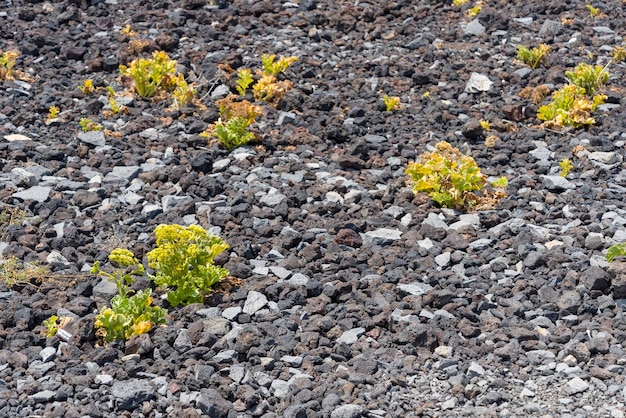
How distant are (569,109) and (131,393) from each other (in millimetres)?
5127

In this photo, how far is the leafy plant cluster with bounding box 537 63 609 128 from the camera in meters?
8.19

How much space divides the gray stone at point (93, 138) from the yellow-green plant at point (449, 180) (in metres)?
2.74

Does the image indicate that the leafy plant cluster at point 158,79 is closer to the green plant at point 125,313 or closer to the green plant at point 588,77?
the green plant at point 125,313

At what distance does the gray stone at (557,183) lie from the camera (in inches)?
287

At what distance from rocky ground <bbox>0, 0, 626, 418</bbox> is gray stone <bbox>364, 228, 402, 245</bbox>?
0.02 meters

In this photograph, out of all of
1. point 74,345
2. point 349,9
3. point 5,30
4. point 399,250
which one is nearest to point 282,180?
point 399,250

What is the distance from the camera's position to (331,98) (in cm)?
869

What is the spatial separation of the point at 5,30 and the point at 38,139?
246 cm

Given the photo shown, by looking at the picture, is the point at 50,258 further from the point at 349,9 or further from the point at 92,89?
the point at 349,9

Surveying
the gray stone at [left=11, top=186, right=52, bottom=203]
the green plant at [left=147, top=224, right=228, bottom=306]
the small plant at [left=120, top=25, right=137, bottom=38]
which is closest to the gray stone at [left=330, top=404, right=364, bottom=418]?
the green plant at [left=147, top=224, right=228, bottom=306]

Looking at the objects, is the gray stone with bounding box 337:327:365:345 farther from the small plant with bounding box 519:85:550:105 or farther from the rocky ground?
the small plant with bounding box 519:85:550:105

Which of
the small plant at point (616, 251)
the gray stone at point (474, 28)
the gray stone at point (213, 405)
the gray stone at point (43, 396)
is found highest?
the small plant at point (616, 251)

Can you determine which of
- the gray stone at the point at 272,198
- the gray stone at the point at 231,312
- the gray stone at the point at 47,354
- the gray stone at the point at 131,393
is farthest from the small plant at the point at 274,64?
the gray stone at the point at 131,393

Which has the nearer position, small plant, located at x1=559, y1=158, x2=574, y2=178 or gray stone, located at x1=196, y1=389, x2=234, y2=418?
gray stone, located at x1=196, y1=389, x2=234, y2=418
